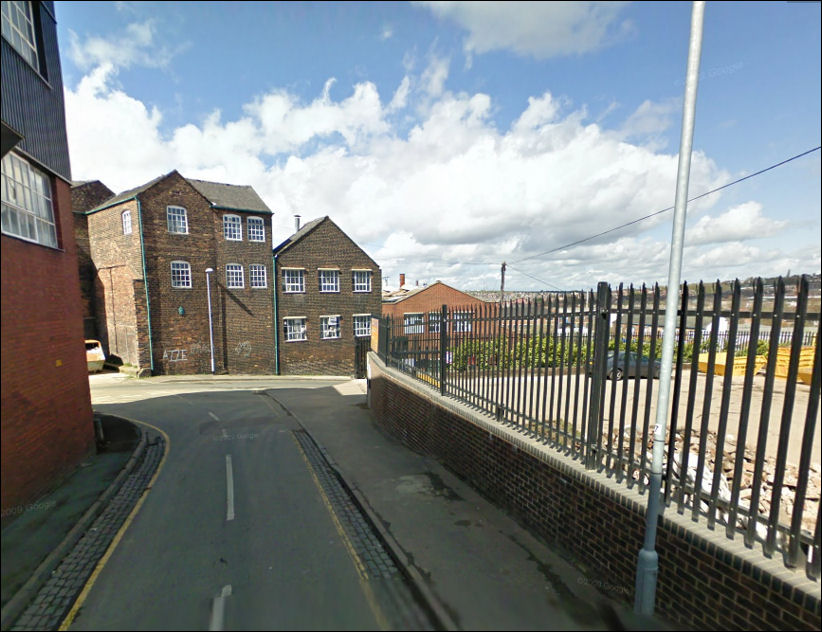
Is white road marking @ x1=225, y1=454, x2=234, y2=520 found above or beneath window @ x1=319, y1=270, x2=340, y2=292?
beneath

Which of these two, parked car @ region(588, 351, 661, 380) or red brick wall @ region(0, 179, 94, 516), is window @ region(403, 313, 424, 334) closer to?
parked car @ region(588, 351, 661, 380)

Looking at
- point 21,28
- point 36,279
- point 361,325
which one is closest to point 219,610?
point 36,279

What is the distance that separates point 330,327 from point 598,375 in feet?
92.2

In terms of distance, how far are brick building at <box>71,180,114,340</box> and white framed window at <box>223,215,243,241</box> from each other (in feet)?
32.4

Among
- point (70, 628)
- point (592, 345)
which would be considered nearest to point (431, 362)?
point (592, 345)

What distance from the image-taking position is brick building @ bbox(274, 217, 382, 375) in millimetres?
29562

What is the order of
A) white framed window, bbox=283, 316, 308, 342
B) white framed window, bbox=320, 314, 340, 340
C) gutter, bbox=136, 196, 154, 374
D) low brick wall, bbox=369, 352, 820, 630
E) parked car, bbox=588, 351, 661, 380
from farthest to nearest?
white framed window, bbox=320, 314, 340, 340
white framed window, bbox=283, 316, 308, 342
gutter, bbox=136, 196, 154, 374
parked car, bbox=588, 351, 661, 380
low brick wall, bbox=369, 352, 820, 630

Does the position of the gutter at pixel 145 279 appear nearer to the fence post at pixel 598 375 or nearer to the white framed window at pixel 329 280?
the white framed window at pixel 329 280

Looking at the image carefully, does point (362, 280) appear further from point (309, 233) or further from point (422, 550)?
point (422, 550)

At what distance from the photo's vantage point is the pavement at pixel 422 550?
13.7 feet

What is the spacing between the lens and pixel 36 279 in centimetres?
690

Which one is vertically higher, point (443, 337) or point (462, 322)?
point (462, 322)

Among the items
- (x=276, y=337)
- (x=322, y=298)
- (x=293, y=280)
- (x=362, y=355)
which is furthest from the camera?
(x=322, y=298)

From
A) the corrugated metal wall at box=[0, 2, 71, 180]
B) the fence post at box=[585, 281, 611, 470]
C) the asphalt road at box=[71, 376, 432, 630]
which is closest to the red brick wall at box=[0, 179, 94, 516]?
the corrugated metal wall at box=[0, 2, 71, 180]
